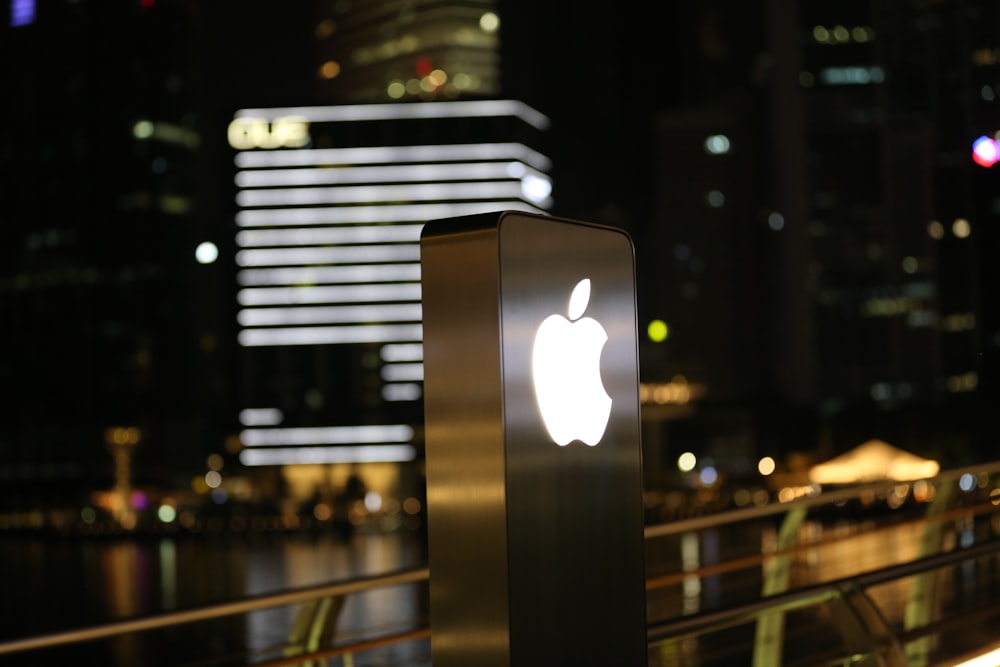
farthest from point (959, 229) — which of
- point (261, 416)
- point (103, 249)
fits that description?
point (103, 249)

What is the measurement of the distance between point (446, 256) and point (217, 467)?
89.0 meters

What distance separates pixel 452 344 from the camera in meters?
1.90

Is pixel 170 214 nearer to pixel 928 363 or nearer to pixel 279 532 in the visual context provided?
pixel 279 532

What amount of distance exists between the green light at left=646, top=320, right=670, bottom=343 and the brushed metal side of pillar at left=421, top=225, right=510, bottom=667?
79271 mm

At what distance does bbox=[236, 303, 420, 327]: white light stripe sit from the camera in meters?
85.8

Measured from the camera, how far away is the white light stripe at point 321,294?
86.1 m

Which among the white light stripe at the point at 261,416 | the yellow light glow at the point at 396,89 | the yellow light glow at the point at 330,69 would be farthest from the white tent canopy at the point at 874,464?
the yellow light glow at the point at 330,69

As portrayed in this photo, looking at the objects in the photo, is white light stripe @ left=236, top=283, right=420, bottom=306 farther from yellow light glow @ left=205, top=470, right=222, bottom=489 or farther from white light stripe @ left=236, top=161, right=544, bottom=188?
yellow light glow @ left=205, top=470, right=222, bottom=489

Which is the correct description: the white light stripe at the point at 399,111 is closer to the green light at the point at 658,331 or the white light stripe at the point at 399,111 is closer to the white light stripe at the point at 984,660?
the green light at the point at 658,331

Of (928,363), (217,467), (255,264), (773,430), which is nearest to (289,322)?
(255,264)

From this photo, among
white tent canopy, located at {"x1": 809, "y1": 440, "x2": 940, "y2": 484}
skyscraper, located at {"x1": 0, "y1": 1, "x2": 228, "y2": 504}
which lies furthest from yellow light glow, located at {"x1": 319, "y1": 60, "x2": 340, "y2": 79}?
white tent canopy, located at {"x1": 809, "y1": 440, "x2": 940, "y2": 484}

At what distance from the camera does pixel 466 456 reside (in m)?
1.87

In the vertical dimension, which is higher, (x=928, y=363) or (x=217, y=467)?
(x=928, y=363)

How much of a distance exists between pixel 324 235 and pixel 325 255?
4.65 ft
